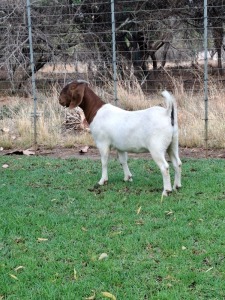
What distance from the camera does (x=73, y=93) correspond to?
24.2ft

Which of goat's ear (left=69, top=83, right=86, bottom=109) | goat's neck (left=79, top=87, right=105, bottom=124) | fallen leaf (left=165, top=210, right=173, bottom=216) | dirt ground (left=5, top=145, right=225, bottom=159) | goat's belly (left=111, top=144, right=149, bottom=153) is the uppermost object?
goat's ear (left=69, top=83, right=86, bottom=109)

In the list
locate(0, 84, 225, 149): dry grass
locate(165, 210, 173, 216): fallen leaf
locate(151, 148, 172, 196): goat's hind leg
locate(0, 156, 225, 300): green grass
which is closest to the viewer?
locate(0, 156, 225, 300): green grass

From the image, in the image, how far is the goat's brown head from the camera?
7355 millimetres

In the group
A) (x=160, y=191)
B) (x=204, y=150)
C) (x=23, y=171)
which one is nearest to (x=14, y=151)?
(x=23, y=171)

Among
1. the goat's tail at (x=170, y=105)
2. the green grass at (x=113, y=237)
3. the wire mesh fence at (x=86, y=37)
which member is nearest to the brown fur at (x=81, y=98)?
the green grass at (x=113, y=237)

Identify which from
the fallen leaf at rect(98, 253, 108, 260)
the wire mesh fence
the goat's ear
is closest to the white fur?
the goat's ear

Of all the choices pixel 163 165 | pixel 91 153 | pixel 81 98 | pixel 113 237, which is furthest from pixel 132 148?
pixel 91 153

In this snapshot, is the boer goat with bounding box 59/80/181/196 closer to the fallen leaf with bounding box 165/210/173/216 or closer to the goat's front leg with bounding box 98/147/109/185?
the goat's front leg with bounding box 98/147/109/185

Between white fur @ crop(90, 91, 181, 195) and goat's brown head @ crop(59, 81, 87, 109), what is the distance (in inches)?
14.3

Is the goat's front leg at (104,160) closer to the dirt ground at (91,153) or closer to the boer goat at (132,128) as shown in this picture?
the boer goat at (132,128)

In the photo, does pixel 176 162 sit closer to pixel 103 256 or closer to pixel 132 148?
pixel 132 148

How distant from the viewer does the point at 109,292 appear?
4.15 m

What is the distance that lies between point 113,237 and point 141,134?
1.81 meters

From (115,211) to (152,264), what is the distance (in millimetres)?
1589
